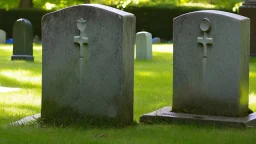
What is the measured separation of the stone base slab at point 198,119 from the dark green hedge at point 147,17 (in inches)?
937

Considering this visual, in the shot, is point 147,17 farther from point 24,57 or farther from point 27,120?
point 27,120

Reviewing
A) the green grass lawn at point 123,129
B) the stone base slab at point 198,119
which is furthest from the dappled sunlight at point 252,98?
the stone base slab at point 198,119

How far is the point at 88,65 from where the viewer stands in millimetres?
7715

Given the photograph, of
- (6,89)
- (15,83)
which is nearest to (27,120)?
(6,89)

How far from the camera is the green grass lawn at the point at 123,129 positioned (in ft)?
22.6

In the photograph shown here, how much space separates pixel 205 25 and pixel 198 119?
109 centimetres

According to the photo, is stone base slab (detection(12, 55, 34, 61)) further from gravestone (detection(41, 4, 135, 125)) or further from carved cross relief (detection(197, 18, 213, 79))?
carved cross relief (detection(197, 18, 213, 79))

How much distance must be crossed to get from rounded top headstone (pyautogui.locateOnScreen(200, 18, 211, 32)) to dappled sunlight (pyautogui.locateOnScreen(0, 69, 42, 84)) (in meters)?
5.12

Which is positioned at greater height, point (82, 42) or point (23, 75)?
point (82, 42)

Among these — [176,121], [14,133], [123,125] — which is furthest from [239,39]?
[14,133]

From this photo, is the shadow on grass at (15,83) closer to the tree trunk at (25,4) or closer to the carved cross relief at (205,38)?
the carved cross relief at (205,38)

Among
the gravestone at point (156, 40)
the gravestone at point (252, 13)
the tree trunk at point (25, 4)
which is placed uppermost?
the tree trunk at point (25, 4)

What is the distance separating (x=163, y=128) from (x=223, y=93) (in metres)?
0.99

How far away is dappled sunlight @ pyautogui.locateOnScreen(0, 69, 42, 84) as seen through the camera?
42.8ft
